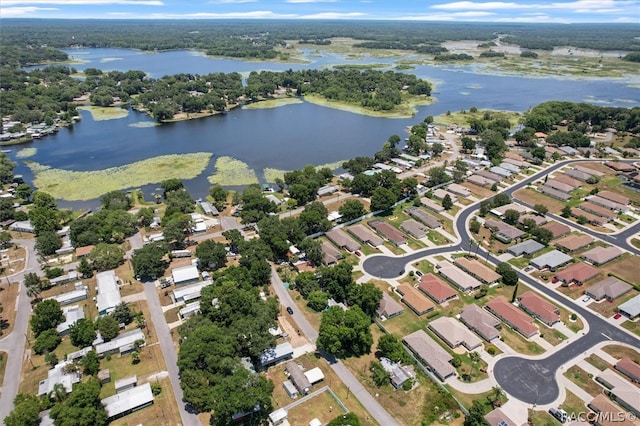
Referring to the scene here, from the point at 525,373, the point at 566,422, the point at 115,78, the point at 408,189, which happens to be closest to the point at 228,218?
the point at 408,189

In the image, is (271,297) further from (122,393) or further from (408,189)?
(408,189)

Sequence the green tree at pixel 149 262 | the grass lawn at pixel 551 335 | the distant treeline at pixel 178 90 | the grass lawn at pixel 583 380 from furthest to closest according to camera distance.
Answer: the distant treeline at pixel 178 90 → the green tree at pixel 149 262 → the grass lawn at pixel 551 335 → the grass lawn at pixel 583 380

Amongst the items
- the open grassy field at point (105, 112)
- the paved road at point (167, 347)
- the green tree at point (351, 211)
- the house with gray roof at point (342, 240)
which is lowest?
the paved road at point (167, 347)

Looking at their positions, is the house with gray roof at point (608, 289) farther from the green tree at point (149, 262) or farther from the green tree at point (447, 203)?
the green tree at point (149, 262)

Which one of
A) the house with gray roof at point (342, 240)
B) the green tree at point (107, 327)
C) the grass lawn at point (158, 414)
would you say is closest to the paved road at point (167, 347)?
the grass lawn at point (158, 414)

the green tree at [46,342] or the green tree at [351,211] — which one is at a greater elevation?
the green tree at [351,211]

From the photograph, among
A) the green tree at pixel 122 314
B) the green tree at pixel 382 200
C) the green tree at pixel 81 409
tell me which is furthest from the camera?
the green tree at pixel 382 200

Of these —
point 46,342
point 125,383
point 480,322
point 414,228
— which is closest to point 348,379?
point 480,322

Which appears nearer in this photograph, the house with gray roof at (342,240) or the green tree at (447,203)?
the house with gray roof at (342,240)
